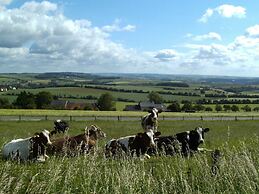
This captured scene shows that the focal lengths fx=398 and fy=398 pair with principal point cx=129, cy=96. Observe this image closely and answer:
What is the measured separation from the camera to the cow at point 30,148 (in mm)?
14770

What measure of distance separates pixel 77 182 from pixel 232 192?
377 cm

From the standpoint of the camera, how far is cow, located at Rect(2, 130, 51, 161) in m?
14.8

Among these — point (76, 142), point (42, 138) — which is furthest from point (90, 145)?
point (76, 142)

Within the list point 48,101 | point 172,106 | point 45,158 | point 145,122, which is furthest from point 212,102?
point 45,158

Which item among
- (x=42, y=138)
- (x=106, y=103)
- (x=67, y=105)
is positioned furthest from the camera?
(x=106, y=103)

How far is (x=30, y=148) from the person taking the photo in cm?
1459

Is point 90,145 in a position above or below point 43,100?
above

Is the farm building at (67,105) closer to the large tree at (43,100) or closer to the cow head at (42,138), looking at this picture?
the large tree at (43,100)

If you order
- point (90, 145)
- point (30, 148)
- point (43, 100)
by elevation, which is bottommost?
point (43, 100)

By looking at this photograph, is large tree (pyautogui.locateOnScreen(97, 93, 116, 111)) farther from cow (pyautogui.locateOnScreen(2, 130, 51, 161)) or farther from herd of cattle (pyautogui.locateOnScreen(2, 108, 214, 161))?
cow (pyautogui.locateOnScreen(2, 130, 51, 161))

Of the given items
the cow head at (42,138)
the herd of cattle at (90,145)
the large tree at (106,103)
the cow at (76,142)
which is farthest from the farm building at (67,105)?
the cow head at (42,138)

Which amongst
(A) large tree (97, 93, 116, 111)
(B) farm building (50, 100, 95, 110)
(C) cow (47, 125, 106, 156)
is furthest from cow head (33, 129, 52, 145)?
(A) large tree (97, 93, 116, 111)

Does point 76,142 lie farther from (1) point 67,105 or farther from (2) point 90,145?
(1) point 67,105

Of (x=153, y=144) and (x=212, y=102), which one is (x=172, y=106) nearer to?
(x=212, y=102)
